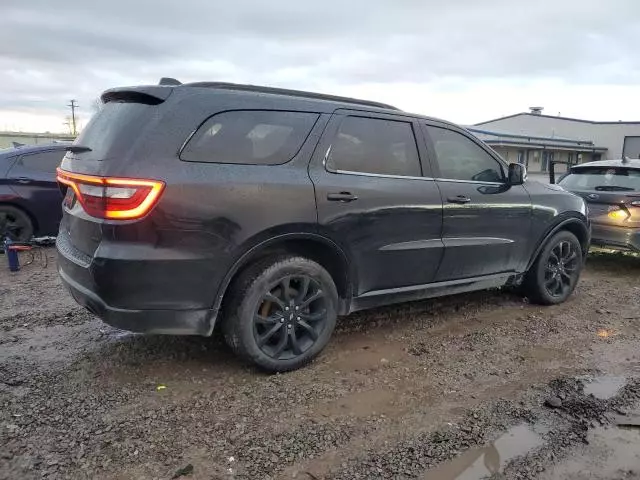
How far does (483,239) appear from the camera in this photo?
15.4ft

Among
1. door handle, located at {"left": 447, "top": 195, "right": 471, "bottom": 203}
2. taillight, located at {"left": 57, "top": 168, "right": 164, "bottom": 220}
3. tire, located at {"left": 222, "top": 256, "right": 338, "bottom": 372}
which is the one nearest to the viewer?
A: taillight, located at {"left": 57, "top": 168, "right": 164, "bottom": 220}

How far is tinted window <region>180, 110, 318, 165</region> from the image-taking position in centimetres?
330

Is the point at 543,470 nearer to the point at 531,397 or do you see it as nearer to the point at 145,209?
the point at 531,397

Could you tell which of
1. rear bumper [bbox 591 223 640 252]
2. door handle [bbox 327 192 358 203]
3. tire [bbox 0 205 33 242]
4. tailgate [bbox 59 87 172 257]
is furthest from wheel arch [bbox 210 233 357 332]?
tire [bbox 0 205 33 242]

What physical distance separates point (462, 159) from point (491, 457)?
260 cm

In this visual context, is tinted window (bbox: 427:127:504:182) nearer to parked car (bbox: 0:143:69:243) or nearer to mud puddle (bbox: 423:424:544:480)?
mud puddle (bbox: 423:424:544:480)

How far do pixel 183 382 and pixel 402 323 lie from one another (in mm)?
2089

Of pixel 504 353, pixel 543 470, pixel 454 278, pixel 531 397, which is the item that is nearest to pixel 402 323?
pixel 454 278

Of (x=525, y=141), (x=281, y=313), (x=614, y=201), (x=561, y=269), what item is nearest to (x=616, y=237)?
(x=614, y=201)

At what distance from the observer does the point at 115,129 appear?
3312mm

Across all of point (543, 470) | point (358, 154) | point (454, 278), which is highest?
point (358, 154)

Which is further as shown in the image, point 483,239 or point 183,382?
point 483,239

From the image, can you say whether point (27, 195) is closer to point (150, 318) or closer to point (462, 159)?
point (150, 318)

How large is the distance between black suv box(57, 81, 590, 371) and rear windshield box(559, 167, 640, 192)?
3.72m
